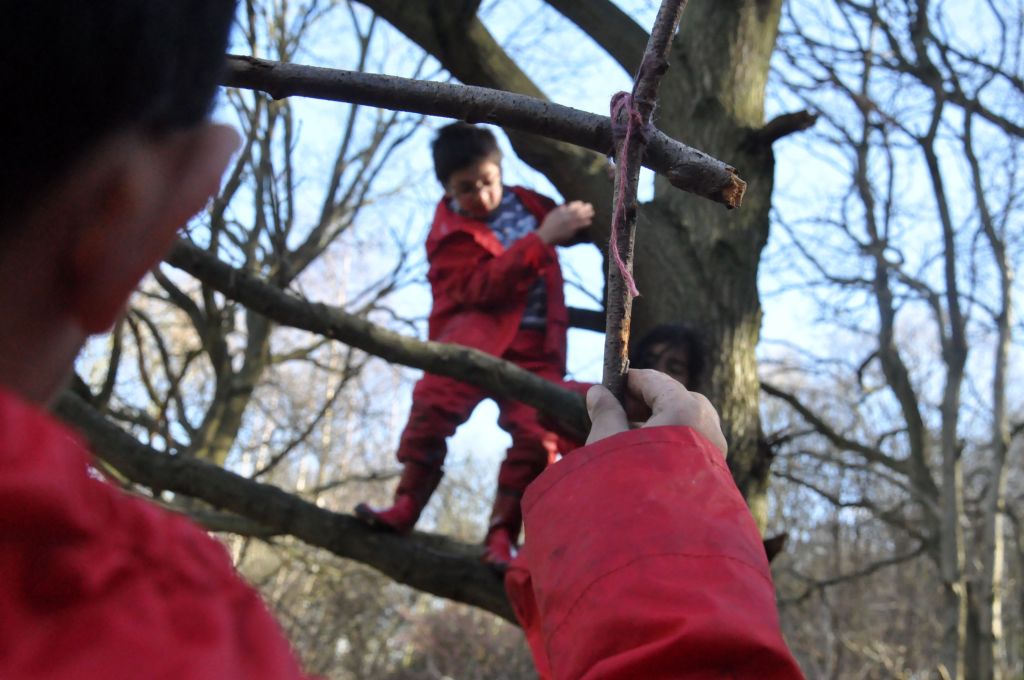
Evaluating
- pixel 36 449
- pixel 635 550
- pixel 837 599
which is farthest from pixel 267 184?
pixel 837 599

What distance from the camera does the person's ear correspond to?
0.46 meters

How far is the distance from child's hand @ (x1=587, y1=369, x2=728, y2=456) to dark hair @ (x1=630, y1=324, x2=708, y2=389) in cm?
135

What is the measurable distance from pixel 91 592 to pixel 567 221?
2531 millimetres

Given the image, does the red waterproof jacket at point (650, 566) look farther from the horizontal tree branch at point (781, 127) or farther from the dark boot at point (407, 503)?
the dark boot at point (407, 503)

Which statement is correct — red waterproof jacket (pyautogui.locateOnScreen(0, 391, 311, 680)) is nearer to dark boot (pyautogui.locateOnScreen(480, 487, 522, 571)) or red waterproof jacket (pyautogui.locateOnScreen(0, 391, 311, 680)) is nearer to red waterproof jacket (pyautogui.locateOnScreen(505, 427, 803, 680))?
red waterproof jacket (pyautogui.locateOnScreen(505, 427, 803, 680))

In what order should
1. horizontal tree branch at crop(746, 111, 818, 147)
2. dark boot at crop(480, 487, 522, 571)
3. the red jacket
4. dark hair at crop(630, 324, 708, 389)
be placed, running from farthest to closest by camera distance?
the red jacket, dark boot at crop(480, 487, 522, 571), dark hair at crop(630, 324, 708, 389), horizontal tree branch at crop(746, 111, 818, 147)

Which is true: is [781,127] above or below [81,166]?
above

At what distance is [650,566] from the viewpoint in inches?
31.7

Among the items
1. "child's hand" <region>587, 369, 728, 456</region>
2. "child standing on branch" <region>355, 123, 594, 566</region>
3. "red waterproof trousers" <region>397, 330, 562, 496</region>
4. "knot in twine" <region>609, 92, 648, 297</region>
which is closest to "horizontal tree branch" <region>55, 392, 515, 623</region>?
"child standing on branch" <region>355, 123, 594, 566</region>

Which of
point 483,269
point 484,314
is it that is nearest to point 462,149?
point 483,269

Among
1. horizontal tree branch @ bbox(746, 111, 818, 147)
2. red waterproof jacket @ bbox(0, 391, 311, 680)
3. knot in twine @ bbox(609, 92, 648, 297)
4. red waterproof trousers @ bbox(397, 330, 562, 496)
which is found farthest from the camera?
red waterproof trousers @ bbox(397, 330, 562, 496)

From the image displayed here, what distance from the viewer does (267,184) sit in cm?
396

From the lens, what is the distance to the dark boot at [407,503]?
3037 millimetres

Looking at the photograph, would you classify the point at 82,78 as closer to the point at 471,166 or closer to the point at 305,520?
the point at 305,520
